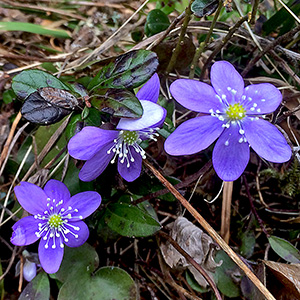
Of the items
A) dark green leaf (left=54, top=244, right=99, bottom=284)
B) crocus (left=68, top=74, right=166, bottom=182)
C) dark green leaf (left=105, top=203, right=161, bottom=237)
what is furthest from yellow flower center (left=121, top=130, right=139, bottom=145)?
dark green leaf (left=54, top=244, right=99, bottom=284)

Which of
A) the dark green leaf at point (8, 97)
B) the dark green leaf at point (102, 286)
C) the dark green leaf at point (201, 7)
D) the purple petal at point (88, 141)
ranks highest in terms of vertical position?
the dark green leaf at point (201, 7)

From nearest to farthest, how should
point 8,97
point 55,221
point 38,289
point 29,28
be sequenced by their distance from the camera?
1. point 55,221
2. point 38,289
3. point 8,97
4. point 29,28

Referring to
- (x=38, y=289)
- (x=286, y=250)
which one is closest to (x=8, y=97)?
(x=38, y=289)

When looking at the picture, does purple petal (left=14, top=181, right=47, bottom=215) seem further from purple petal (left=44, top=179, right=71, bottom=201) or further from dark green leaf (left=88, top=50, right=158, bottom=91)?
dark green leaf (left=88, top=50, right=158, bottom=91)

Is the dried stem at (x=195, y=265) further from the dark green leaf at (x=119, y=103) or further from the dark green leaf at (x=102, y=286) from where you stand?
the dark green leaf at (x=119, y=103)

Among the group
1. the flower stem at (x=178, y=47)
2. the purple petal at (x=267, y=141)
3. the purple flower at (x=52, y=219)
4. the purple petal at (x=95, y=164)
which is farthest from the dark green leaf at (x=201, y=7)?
the purple flower at (x=52, y=219)

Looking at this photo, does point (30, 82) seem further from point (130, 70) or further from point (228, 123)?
point (228, 123)
